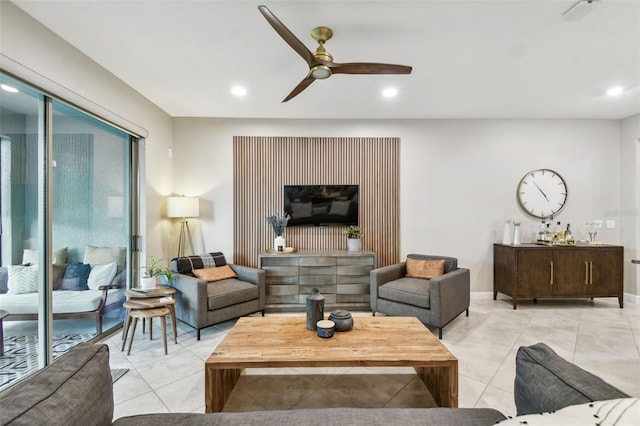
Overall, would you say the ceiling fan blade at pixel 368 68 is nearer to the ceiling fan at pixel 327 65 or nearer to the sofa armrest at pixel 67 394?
the ceiling fan at pixel 327 65

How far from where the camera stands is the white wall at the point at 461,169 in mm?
4254

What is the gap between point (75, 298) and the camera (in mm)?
2574

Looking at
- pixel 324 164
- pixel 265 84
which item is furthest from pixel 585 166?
pixel 265 84

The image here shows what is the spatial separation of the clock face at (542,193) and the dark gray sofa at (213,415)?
3.84 m

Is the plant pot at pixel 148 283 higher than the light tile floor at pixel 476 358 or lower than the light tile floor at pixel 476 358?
higher

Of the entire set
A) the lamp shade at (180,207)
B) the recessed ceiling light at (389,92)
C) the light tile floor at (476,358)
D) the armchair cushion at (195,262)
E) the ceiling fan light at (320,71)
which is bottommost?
the light tile floor at (476,358)

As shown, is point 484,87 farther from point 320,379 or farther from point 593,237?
point 320,379

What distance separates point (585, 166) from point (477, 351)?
3.55 metres

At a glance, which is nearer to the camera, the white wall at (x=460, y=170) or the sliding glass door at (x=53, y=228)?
the sliding glass door at (x=53, y=228)

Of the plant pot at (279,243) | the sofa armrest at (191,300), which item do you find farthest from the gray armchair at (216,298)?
the plant pot at (279,243)

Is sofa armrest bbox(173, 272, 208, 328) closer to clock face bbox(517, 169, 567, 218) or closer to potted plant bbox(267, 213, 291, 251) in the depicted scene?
potted plant bbox(267, 213, 291, 251)

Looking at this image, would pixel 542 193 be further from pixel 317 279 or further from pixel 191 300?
pixel 191 300

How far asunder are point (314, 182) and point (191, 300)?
2264mm

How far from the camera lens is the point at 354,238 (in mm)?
4062
